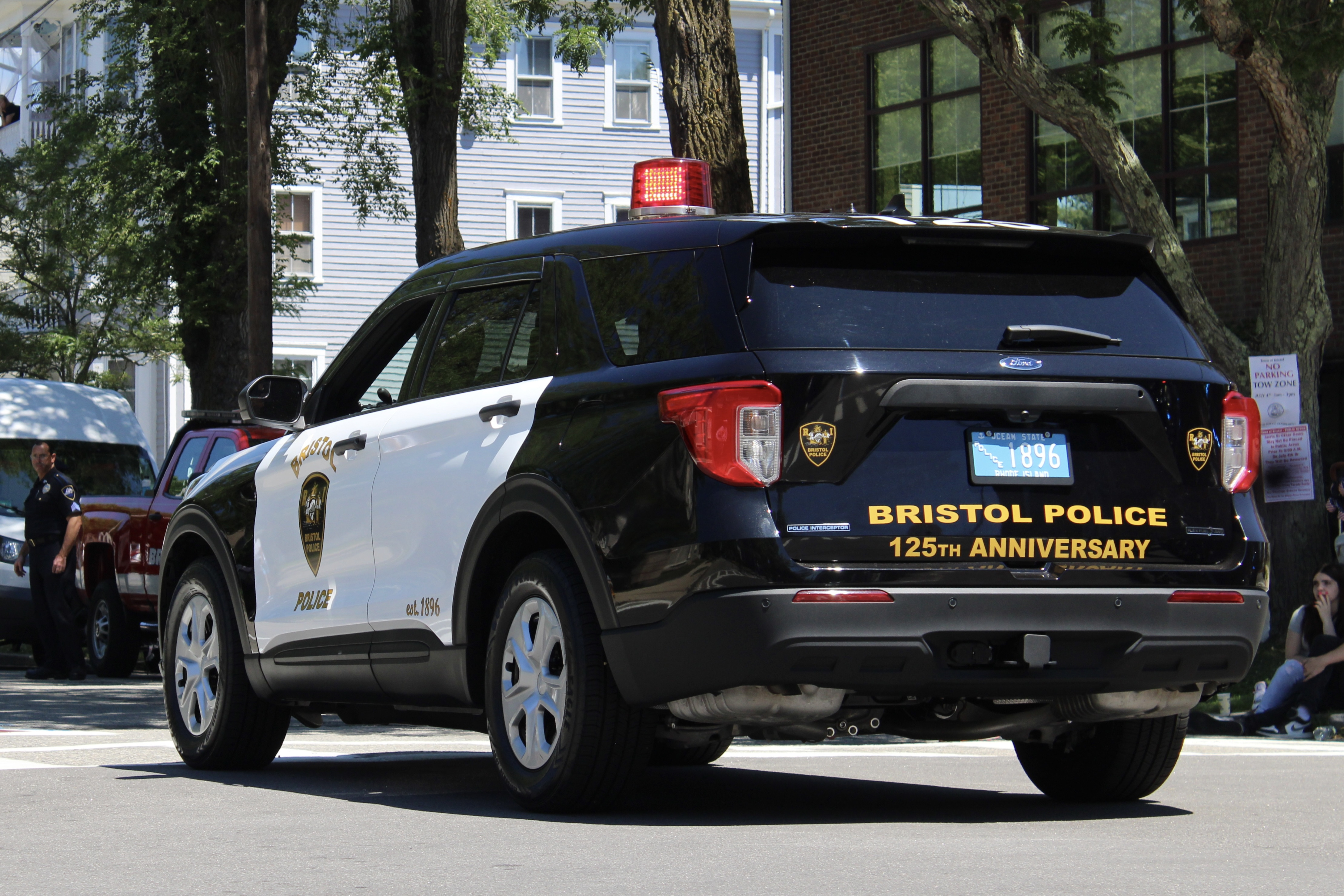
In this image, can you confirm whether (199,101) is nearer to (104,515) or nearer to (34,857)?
(104,515)

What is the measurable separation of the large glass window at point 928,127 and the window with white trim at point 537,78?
607 inches

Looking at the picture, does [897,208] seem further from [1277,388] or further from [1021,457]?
[1277,388]

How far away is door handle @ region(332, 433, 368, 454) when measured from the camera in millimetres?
8031

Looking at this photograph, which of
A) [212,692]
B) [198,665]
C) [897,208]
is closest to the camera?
[897,208]

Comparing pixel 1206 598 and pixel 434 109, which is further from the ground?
pixel 434 109

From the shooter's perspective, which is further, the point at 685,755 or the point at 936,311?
the point at 685,755

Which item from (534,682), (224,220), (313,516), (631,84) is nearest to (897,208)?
(534,682)

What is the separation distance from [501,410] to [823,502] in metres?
1.44

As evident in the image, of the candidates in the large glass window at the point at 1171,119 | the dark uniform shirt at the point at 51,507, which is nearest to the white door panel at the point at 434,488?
the dark uniform shirt at the point at 51,507

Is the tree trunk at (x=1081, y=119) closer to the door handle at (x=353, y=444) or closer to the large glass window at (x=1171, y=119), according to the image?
the large glass window at (x=1171, y=119)

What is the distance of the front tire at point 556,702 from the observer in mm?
6645

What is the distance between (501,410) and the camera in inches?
284

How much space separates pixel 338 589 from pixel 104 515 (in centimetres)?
1032

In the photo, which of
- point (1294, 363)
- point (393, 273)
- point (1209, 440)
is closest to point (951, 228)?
point (1209, 440)
